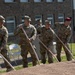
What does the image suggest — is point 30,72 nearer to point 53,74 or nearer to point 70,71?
point 53,74

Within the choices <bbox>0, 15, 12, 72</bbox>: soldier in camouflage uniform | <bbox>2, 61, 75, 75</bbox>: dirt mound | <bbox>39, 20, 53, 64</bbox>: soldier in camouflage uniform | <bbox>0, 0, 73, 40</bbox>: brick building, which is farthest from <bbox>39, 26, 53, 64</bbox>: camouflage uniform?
<bbox>0, 0, 73, 40</bbox>: brick building

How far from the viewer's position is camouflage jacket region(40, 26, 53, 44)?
43.7ft

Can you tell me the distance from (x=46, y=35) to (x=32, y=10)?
17848 mm

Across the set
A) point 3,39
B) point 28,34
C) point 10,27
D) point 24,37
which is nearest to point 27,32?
point 28,34

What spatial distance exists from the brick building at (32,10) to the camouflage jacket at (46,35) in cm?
1478

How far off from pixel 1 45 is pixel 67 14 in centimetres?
2544

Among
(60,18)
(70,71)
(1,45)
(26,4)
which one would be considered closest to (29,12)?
(26,4)

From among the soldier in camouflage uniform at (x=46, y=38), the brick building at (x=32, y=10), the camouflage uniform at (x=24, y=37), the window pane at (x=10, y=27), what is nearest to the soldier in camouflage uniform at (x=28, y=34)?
the camouflage uniform at (x=24, y=37)

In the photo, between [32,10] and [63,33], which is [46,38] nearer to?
[63,33]

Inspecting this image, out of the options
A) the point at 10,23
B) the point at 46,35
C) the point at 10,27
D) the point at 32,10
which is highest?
the point at 46,35

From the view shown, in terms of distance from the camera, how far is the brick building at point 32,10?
2871 cm

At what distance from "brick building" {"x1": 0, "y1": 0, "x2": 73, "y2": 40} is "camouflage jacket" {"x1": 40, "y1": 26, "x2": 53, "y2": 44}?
48.5 feet

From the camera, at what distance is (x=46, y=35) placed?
13352mm

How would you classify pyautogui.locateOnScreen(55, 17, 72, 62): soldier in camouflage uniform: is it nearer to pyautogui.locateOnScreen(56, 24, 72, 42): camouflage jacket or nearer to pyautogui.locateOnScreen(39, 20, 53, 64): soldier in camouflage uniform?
pyautogui.locateOnScreen(56, 24, 72, 42): camouflage jacket
